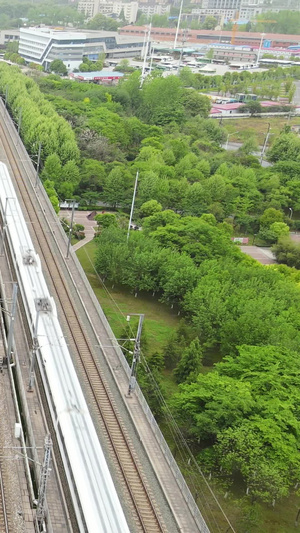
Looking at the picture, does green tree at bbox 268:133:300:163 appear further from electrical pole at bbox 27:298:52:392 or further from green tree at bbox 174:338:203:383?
electrical pole at bbox 27:298:52:392

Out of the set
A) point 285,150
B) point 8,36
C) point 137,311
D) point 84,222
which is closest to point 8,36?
point 8,36

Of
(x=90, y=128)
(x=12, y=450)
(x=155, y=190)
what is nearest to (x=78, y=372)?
(x=12, y=450)

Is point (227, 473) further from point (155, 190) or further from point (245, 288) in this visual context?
point (155, 190)

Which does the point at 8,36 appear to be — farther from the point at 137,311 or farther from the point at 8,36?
the point at 137,311

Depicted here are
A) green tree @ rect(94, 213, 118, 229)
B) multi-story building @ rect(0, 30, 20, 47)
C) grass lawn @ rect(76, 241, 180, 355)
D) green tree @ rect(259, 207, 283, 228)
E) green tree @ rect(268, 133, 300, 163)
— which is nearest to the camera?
A: grass lawn @ rect(76, 241, 180, 355)

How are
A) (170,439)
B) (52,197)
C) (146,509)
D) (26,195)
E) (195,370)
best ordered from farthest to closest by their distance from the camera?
1. (52,197)
2. (26,195)
3. (195,370)
4. (170,439)
5. (146,509)

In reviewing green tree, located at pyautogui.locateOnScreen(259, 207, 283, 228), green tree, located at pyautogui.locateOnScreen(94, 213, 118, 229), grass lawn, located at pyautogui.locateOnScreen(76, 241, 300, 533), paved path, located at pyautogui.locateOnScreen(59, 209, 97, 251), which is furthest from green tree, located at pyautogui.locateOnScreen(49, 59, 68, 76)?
grass lawn, located at pyautogui.locateOnScreen(76, 241, 300, 533)

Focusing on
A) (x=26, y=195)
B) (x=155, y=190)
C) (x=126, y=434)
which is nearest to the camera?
(x=126, y=434)
